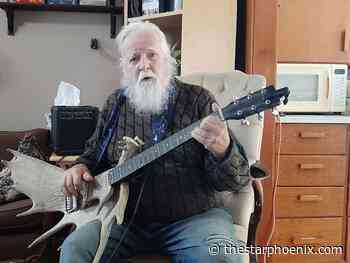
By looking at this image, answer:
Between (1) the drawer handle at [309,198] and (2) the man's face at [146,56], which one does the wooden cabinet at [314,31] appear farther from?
(2) the man's face at [146,56]

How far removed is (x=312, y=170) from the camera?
2324 millimetres

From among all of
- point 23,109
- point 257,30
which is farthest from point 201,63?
point 23,109

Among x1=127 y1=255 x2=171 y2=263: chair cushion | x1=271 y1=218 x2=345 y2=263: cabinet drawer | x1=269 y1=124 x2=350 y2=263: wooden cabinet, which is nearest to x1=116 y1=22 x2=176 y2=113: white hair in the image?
x1=127 y1=255 x2=171 y2=263: chair cushion

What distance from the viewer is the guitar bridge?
62.9 inches

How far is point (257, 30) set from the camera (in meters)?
2.07

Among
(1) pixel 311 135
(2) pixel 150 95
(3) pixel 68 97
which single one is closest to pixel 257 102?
(2) pixel 150 95

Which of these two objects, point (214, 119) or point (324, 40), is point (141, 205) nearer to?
point (214, 119)

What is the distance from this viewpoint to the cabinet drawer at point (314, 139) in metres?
2.29

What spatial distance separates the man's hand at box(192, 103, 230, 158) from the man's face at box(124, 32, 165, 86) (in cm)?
42

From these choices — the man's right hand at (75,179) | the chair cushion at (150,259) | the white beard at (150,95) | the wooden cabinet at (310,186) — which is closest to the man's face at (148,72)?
the white beard at (150,95)

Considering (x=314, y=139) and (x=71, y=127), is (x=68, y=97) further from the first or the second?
(x=314, y=139)

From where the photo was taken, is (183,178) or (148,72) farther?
(148,72)

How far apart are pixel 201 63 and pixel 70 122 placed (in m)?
0.76

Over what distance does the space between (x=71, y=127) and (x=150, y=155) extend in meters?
0.99
